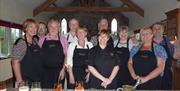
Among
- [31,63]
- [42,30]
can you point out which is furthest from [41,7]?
[31,63]

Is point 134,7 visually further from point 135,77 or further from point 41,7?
point 135,77

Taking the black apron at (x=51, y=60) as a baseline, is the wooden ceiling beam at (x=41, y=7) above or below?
above

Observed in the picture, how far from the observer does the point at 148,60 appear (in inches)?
131

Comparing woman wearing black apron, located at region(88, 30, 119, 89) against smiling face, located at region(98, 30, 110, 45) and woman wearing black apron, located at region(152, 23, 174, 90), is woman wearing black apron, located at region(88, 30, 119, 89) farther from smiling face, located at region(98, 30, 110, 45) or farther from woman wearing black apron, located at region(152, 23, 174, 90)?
woman wearing black apron, located at region(152, 23, 174, 90)

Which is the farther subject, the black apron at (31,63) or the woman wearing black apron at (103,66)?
the black apron at (31,63)

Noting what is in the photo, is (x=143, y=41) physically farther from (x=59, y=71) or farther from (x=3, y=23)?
(x=3, y=23)

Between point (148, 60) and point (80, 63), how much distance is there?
0.82 metres

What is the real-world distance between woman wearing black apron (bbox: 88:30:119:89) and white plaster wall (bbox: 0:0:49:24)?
5334 millimetres

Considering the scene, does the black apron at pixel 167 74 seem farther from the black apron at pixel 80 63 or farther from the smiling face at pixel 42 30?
the smiling face at pixel 42 30

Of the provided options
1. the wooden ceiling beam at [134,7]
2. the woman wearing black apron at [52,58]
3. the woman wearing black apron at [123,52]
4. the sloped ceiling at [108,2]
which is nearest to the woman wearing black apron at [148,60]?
the woman wearing black apron at [123,52]

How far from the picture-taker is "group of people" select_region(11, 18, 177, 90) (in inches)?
125

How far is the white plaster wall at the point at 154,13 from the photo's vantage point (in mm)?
8056

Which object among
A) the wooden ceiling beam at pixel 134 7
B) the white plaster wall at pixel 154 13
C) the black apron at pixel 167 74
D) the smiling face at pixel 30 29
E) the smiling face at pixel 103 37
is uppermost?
the wooden ceiling beam at pixel 134 7

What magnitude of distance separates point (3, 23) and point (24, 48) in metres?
4.94
